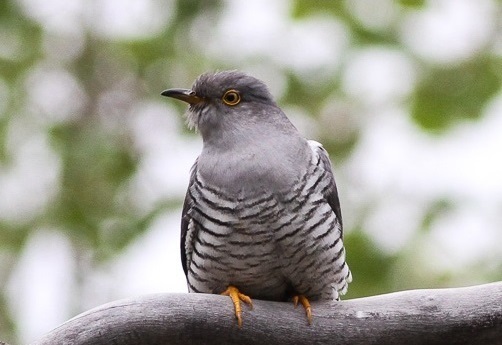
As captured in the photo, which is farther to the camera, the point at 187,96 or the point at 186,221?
the point at 187,96

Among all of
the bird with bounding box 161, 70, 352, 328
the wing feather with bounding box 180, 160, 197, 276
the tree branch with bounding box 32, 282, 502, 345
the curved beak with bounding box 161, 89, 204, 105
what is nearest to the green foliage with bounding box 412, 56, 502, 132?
the bird with bounding box 161, 70, 352, 328

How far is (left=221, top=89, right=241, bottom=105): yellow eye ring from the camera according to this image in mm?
4297

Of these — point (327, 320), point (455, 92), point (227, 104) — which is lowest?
point (327, 320)

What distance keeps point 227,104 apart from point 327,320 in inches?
40.9

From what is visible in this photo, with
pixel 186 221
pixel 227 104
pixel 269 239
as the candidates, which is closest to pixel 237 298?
pixel 269 239

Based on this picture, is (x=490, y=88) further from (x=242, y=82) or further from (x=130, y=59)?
(x=242, y=82)

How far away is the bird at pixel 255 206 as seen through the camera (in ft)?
12.8

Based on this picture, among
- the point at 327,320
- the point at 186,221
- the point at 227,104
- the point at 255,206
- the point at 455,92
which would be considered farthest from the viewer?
the point at 455,92

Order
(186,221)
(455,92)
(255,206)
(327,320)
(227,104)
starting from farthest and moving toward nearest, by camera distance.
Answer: (455,92) < (227,104) < (186,221) < (255,206) < (327,320)

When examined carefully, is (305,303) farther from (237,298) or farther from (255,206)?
(255,206)

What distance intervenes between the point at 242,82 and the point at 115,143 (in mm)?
2519

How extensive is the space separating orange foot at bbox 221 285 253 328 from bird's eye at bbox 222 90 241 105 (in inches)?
30.5

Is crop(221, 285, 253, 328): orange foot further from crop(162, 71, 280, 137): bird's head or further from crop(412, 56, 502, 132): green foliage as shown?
crop(412, 56, 502, 132): green foliage

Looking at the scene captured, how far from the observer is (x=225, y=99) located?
4.30 meters
